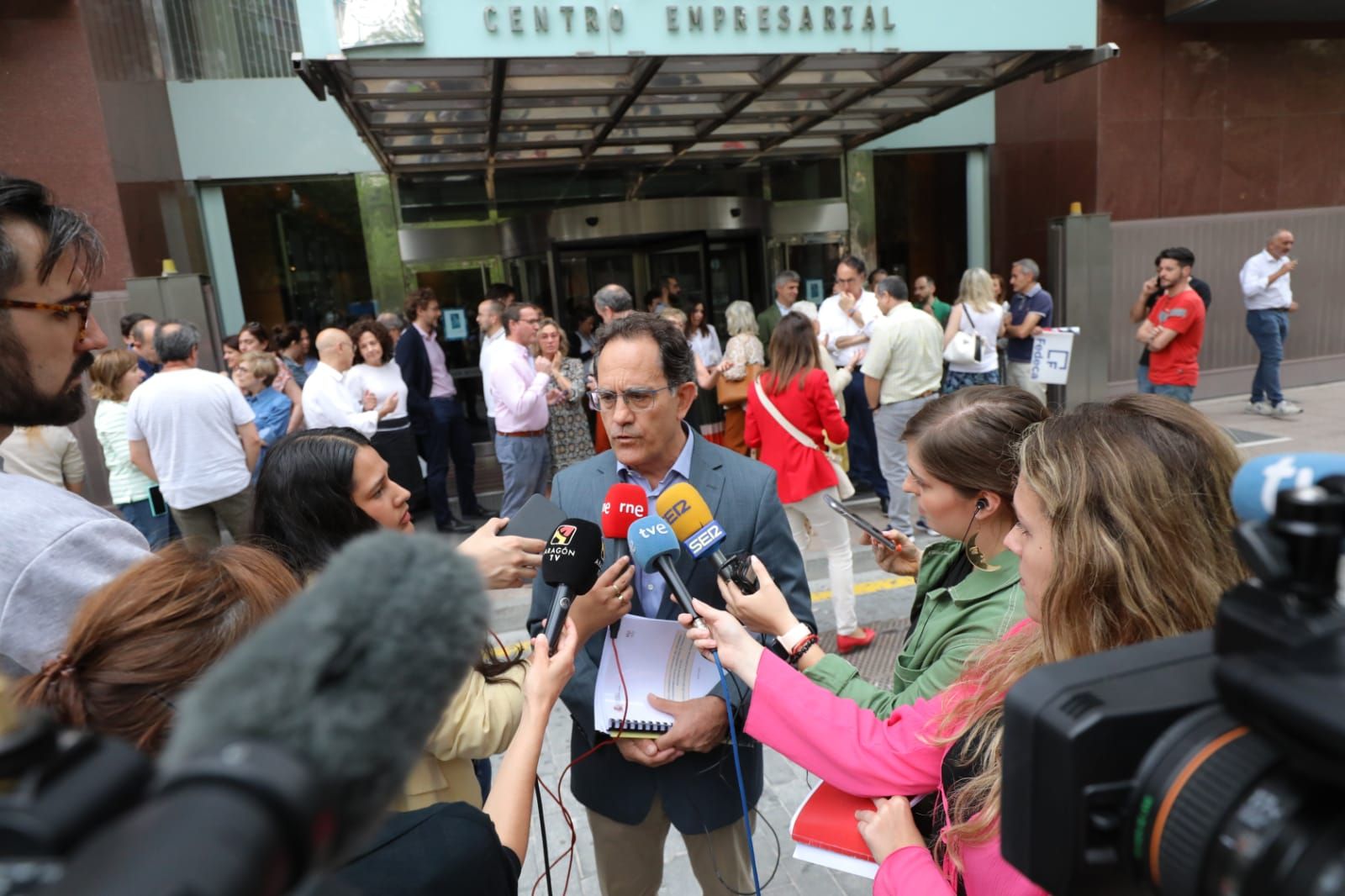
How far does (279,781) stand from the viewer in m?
0.38

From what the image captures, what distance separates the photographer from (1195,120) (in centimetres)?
1002

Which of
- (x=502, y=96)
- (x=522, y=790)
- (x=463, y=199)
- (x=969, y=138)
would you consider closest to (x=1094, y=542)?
(x=522, y=790)

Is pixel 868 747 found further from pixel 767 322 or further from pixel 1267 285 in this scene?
pixel 1267 285

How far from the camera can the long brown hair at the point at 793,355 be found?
16.0 ft

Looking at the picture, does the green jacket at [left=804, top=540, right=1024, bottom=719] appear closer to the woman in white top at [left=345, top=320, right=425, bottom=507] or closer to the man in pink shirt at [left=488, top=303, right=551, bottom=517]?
the man in pink shirt at [left=488, top=303, right=551, bottom=517]

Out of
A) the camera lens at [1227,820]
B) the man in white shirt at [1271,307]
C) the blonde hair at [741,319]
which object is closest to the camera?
the camera lens at [1227,820]

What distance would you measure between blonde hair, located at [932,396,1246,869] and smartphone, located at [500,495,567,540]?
1094mm

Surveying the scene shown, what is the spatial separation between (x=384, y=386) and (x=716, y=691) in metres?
4.86

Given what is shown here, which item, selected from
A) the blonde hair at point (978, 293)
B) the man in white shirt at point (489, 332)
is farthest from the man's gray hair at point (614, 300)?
the blonde hair at point (978, 293)

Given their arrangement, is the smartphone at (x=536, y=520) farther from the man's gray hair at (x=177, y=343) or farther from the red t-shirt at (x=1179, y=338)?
the red t-shirt at (x=1179, y=338)

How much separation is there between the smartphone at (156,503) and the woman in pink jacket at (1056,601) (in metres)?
5.37

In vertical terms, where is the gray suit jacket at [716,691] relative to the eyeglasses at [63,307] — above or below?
below

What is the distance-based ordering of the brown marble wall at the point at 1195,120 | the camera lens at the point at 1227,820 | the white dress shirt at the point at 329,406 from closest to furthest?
the camera lens at the point at 1227,820 < the white dress shirt at the point at 329,406 < the brown marble wall at the point at 1195,120

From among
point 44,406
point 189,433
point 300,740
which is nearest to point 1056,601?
point 300,740
